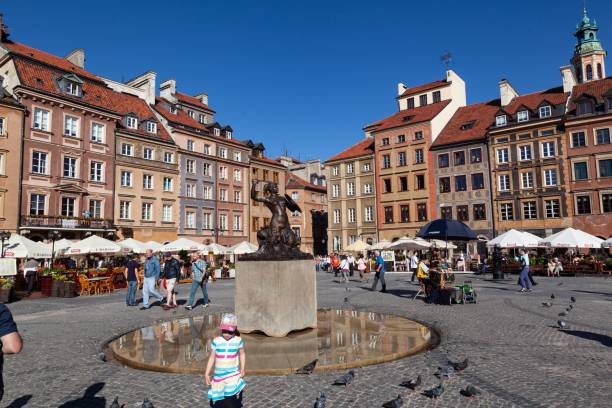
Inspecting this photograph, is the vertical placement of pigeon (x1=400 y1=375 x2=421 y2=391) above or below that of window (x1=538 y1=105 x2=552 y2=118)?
below

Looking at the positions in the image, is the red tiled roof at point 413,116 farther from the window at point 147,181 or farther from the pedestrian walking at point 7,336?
the pedestrian walking at point 7,336

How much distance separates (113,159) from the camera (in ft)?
120

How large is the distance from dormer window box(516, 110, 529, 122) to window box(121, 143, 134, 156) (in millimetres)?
33964

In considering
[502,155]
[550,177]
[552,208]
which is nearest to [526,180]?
[550,177]

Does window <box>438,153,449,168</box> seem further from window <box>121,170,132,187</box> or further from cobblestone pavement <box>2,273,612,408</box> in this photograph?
cobblestone pavement <box>2,273,612,408</box>

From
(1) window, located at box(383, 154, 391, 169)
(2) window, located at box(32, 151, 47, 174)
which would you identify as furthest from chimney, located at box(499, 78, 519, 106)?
(2) window, located at box(32, 151, 47, 174)

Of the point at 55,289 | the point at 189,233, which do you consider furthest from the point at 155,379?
the point at 189,233

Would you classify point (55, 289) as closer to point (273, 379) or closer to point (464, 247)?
point (273, 379)

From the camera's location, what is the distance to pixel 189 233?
42.1 m

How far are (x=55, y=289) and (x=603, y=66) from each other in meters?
68.6

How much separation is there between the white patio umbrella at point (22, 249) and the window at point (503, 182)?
1394 inches

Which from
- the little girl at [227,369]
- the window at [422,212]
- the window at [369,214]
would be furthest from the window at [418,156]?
the little girl at [227,369]

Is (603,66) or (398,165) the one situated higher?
(603,66)

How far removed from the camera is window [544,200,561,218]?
123 ft
